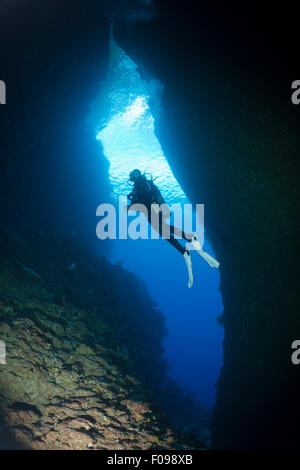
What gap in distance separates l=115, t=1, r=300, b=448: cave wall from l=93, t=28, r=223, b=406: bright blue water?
334 centimetres

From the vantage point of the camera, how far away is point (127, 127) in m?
15.0

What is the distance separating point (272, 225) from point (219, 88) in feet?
11.4

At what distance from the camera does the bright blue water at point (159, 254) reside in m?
11.7

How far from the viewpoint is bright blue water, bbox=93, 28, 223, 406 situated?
1166cm

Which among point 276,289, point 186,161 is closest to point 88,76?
point 186,161

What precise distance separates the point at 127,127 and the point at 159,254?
51.3m

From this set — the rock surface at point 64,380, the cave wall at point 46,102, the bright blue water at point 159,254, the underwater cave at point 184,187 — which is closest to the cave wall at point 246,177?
the underwater cave at point 184,187

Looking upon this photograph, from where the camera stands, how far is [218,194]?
6.84 metres

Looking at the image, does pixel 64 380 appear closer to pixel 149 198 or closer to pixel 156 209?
pixel 156 209

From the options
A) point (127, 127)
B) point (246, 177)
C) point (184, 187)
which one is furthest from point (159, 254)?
point (246, 177)

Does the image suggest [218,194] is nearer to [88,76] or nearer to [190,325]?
[88,76]

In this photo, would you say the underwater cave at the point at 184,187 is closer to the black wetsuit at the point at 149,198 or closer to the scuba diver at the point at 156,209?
the scuba diver at the point at 156,209

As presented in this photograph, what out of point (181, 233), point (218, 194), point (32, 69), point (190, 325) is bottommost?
point (190, 325)
